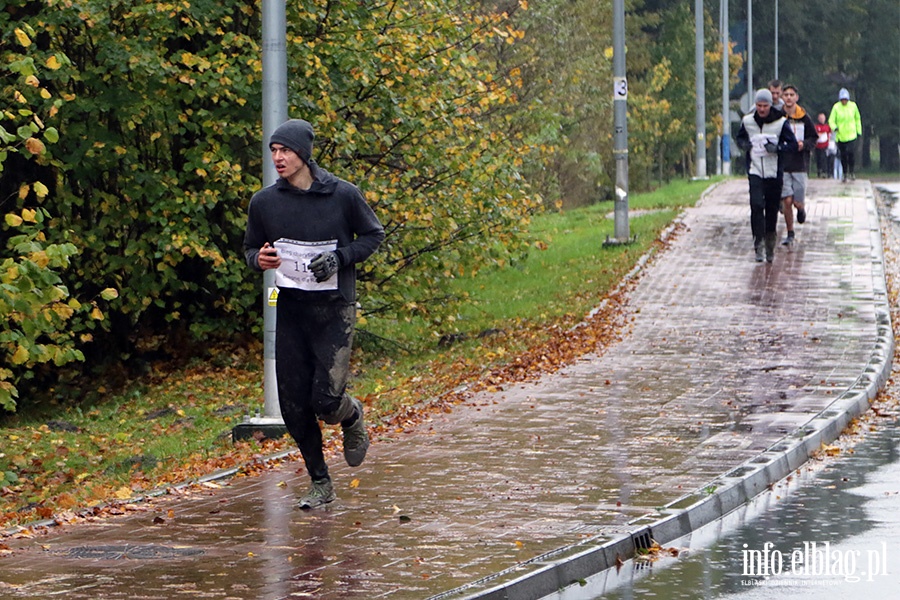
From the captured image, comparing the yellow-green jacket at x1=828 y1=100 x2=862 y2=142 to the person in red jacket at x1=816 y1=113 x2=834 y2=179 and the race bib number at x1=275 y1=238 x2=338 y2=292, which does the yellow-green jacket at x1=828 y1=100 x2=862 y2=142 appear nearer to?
the person in red jacket at x1=816 y1=113 x2=834 y2=179

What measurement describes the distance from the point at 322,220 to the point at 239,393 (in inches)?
297

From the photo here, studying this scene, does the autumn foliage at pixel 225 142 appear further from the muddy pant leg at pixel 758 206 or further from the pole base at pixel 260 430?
A: the pole base at pixel 260 430

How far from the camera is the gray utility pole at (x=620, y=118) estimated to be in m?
22.3

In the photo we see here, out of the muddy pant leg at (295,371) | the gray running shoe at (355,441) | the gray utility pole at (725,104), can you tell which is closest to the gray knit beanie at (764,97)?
the gray running shoe at (355,441)

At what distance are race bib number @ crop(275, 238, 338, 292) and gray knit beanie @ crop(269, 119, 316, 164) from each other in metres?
0.47

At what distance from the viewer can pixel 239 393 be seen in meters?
15.7

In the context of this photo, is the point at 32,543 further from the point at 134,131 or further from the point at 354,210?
the point at 134,131

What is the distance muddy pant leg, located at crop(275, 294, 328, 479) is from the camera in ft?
27.8

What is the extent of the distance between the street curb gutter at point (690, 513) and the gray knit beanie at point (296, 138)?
102 inches

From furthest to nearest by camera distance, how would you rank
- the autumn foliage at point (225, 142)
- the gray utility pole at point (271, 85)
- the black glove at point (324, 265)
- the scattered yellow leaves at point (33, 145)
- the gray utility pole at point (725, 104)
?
the gray utility pole at point (725, 104), the autumn foliage at point (225, 142), the gray utility pole at point (271, 85), the scattered yellow leaves at point (33, 145), the black glove at point (324, 265)

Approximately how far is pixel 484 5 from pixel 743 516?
2383 cm

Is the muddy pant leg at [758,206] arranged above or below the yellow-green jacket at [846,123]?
below

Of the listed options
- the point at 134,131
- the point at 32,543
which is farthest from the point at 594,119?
the point at 32,543

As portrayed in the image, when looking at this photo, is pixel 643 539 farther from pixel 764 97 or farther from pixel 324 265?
pixel 764 97
